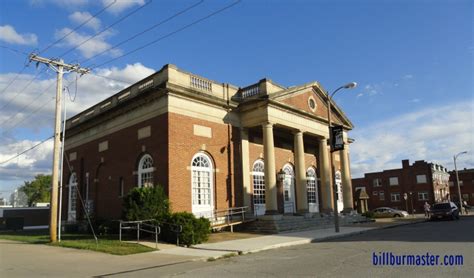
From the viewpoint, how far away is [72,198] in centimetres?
3197

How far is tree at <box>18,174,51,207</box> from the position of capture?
93.8 m

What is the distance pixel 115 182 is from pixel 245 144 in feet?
29.6

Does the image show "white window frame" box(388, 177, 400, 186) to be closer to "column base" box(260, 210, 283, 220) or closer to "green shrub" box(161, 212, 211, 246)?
"column base" box(260, 210, 283, 220)

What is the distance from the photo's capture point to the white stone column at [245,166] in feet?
81.7

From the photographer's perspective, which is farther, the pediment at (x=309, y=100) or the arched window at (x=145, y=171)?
the pediment at (x=309, y=100)

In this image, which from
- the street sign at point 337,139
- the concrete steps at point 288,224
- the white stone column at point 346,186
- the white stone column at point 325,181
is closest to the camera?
the concrete steps at point 288,224

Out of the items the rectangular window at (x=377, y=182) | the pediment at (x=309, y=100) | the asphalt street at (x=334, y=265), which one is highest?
the pediment at (x=309, y=100)

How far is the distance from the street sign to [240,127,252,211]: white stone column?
571 cm

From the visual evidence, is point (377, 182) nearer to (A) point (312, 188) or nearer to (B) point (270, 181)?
(A) point (312, 188)

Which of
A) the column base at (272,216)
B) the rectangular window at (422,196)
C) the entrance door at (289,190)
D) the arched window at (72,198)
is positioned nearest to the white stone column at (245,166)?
the column base at (272,216)

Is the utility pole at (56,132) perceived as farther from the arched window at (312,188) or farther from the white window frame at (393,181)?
the white window frame at (393,181)

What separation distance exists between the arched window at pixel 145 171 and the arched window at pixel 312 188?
45.1 ft

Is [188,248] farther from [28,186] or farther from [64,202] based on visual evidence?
[28,186]

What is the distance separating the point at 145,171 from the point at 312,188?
14708mm
